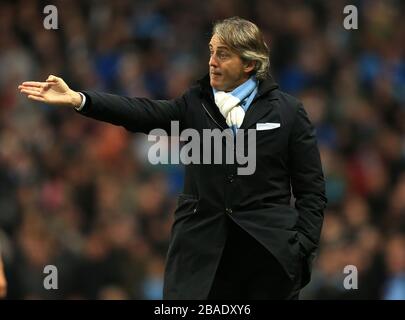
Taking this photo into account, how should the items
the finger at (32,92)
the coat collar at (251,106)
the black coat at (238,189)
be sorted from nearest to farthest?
1. the finger at (32,92)
2. the black coat at (238,189)
3. the coat collar at (251,106)

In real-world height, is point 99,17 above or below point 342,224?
above

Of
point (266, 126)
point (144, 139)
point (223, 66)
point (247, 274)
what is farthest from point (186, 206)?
point (144, 139)

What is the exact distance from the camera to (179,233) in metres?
6.20

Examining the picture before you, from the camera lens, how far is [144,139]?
11.7 m

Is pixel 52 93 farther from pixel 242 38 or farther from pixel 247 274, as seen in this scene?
pixel 247 274

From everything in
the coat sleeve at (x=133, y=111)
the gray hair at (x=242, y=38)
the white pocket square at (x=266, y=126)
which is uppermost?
the gray hair at (x=242, y=38)

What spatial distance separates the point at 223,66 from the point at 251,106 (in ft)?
0.78

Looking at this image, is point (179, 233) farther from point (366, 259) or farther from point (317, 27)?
point (317, 27)

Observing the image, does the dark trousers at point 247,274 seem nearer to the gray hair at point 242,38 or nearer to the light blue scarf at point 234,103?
the light blue scarf at point 234,103

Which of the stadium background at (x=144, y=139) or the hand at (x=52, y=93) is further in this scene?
the stadium background at (x=144, y=139)

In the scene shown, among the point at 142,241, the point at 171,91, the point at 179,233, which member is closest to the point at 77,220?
the point at 142,241

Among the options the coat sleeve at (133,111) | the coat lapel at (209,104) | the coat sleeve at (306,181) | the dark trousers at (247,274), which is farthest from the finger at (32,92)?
the coat sleeve at (306,181)

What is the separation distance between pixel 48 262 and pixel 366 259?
2.50 meters

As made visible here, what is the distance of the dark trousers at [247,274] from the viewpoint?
614cm
